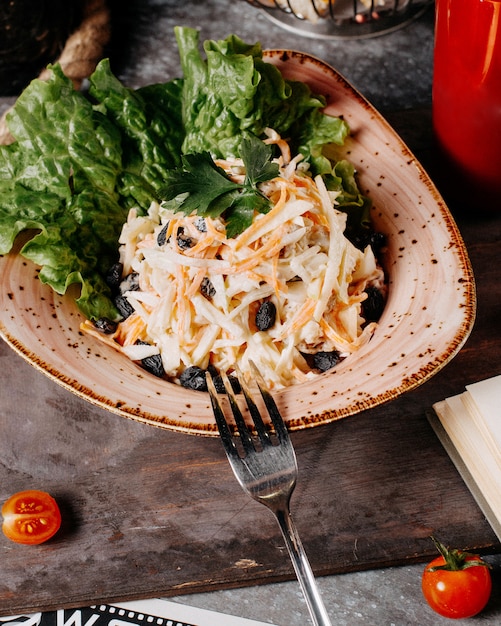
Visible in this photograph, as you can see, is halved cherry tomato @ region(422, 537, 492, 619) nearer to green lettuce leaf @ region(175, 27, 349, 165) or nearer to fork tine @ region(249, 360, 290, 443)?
fork tine @ region(249, 360, 290, 443)

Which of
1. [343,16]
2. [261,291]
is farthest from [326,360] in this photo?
[343,16]

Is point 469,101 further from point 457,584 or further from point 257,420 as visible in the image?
point 457,584

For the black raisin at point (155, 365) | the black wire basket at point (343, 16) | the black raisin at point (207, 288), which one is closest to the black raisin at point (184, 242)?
the black raisin at point (207, 288)

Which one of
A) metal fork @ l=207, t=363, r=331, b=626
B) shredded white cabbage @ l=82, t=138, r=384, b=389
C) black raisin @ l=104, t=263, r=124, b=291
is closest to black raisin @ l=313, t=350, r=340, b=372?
shredded white cabbage @ l=82, t=138, r=384, b=389

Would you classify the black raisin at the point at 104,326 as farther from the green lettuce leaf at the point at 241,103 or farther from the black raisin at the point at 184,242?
the green lettuce leaf at the point at 241,103

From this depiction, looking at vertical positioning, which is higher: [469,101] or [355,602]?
[469,101]

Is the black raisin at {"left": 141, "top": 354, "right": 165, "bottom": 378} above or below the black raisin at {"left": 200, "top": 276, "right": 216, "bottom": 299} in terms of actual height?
below
